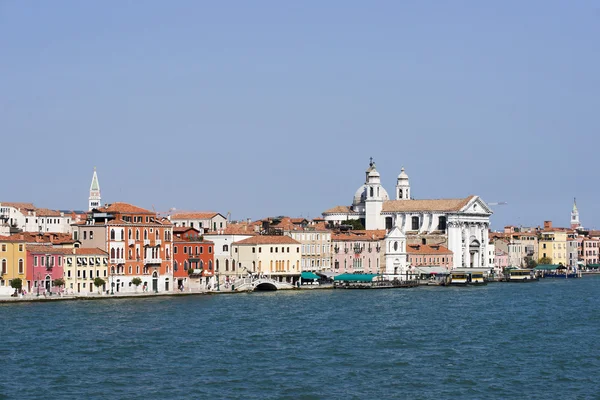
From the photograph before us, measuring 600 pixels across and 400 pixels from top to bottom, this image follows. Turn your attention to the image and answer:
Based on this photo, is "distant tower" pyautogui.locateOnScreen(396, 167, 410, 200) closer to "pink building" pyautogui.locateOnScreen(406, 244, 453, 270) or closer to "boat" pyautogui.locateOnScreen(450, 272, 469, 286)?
"pink building" pyautogui.locateOnScreen(406, 244, 453, 270)

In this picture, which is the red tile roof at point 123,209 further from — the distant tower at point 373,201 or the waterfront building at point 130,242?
the distant tower at point 373,201

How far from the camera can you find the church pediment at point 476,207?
8731 centimetres

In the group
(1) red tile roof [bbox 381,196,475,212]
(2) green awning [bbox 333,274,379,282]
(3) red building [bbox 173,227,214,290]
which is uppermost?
(1) red tile roof [bbox 381,196,475,212]

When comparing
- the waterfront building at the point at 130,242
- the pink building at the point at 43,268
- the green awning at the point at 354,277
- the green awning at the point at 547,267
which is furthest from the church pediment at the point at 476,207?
the pink building at the point at 43,268

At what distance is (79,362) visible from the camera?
103 feet

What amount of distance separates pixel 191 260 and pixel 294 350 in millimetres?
26396

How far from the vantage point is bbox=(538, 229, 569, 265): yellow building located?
104188 mm

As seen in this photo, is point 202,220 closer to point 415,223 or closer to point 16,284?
point 415,223

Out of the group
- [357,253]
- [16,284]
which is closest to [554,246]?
[357,253]

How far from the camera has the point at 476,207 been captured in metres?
88.8

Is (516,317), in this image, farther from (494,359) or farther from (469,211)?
(469,211)

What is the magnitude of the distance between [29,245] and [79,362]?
23.1 m

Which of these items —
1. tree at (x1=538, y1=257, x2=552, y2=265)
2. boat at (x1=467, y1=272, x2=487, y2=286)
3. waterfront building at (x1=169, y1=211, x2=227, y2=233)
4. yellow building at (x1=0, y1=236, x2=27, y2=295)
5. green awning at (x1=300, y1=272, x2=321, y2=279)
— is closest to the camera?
yellow building at (x1=0, y1=236, x2=27, y2=295)

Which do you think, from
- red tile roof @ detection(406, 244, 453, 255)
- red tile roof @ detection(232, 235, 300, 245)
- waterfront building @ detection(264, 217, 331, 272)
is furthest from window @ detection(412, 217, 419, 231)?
red tile roof @ detection(232, 235, 300, 245)
